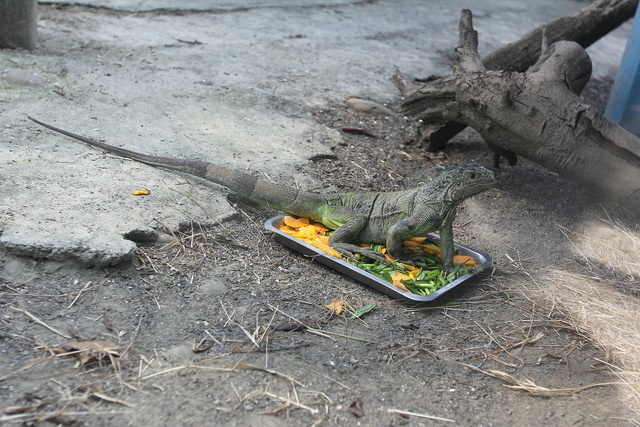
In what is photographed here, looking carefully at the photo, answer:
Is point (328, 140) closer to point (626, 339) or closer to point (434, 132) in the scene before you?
point (434, 132)

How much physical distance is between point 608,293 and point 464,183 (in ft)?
3.99

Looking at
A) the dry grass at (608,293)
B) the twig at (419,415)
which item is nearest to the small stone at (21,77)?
the twig at (419,415)

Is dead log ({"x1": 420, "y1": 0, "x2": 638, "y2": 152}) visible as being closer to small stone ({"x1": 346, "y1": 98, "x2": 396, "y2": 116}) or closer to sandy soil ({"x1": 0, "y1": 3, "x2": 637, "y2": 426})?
small stone ({"x1": 346, "y1": 98, "x2": 396, "y2": 116})

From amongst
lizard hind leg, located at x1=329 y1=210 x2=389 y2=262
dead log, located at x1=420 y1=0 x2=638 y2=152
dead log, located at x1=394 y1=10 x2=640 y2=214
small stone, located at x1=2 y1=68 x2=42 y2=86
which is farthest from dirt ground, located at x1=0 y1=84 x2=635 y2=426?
small stone, located at x1=2 y1=68 x2=42 y2=86

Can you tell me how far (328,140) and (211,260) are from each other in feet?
7.48

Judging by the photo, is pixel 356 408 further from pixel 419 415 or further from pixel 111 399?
pixel 111 399

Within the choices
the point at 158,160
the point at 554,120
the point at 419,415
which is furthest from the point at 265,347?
the point at 554,120

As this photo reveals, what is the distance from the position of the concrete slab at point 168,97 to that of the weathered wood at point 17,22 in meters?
0.14

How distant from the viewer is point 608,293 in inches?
161

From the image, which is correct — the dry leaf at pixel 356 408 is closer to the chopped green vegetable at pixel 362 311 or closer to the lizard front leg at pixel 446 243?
the chopped green vegetable at pixel 362 311

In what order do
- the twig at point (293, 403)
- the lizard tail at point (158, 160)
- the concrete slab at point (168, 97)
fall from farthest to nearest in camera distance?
the lizard tail at point (158, 160)
the concrete slab at point (168, 97)
the twig at point (293, 403)

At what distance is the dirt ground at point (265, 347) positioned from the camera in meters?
2.64

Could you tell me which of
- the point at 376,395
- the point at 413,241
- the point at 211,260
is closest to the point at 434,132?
the point at 413,241

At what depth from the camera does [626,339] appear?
3555mm
